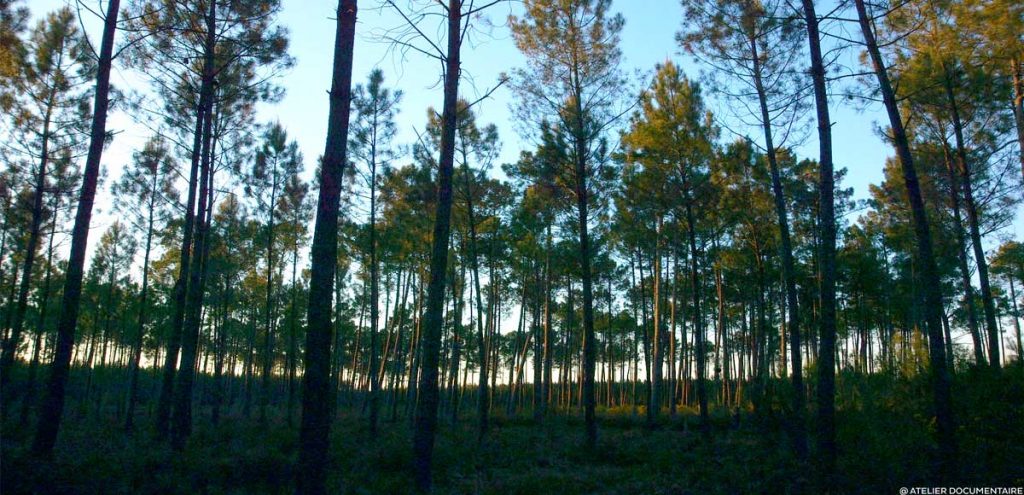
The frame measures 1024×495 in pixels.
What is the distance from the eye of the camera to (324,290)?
552 centimetres

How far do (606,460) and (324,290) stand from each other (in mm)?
8816

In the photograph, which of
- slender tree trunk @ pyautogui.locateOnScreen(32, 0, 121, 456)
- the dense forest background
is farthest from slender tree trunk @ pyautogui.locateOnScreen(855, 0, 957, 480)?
slender tree trunk @ pyautogui.locateOnScreen(32, 0, 121, 456)

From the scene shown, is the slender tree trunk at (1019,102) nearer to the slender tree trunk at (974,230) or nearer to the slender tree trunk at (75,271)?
the slender tree trunk at (974,230)

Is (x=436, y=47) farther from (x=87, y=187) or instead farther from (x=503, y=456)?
(x=503, y=456)

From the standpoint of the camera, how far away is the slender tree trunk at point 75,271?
29.1 feet

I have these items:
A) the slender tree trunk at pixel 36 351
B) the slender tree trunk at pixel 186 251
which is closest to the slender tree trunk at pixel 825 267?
the slender tree trunk at pixel 186 251

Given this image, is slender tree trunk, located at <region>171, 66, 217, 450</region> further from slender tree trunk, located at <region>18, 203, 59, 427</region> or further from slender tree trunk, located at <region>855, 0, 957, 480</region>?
slender tree trunk, located at <region>855, 0, 957, 480</region>

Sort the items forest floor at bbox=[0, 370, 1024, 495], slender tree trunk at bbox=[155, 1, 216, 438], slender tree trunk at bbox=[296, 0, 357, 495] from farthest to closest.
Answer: slender tree trunk at bbox=[155, 1, 216, 438] → forest floor at bbox=[0, 370, 1024, 495] → slender tree trunk at bbox=[296, 0, 357, 495]

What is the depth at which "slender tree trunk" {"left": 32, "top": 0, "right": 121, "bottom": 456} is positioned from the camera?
29.1 ft

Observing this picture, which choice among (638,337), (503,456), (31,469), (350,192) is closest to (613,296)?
(638,337)

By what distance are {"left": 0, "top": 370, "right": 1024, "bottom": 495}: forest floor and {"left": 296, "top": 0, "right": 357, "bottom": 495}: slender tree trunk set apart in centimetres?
317

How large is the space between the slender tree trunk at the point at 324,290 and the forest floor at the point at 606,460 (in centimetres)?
317

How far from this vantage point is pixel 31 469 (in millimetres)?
7375

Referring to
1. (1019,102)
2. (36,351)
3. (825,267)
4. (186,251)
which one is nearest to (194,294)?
(186,251)
